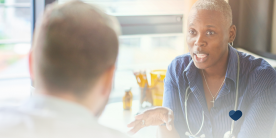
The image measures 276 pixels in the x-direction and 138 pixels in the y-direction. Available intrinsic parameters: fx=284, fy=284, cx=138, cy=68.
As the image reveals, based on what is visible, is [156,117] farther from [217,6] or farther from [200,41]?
[217,6]

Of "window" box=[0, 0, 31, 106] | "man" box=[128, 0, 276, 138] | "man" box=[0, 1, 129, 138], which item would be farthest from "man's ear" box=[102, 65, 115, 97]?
"window" box=[0, 0, 31, 106]

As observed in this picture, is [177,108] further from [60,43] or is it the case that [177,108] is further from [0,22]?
[0,22]

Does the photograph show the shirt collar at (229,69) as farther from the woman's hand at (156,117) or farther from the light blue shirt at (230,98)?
the woman's hand at (156,117)

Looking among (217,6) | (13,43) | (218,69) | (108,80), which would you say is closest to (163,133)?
(218,69)

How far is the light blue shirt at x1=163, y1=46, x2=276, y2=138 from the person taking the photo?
3.96 feet

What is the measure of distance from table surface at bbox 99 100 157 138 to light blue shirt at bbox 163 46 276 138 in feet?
0.49

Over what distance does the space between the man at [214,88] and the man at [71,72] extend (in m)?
0.60

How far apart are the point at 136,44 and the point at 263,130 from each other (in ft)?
5.42

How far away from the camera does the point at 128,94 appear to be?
1.66 m

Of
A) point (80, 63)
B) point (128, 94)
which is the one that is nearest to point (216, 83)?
point (128, 94)

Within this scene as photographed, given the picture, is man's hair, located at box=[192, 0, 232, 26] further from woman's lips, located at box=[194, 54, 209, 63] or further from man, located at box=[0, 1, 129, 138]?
man, located at box=[0, 1, 129, 138]

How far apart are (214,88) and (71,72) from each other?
942 mm

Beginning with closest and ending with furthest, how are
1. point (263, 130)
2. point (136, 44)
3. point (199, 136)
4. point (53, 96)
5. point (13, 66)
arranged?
1. point (53, 96)
2. point (263, 130)
3. point (199, 136)
4. point (136, 44)
5. point (13, 66)

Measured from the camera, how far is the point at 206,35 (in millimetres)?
1238
